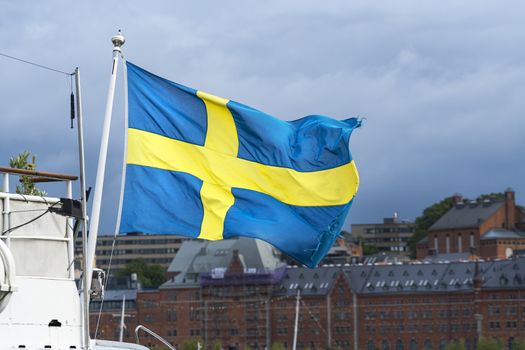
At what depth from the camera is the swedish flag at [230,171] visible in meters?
18.8

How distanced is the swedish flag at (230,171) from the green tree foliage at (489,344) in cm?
16075

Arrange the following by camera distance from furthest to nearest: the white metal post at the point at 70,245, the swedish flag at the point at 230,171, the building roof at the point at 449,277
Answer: the building roof at the point at 449,277 → the swedish flag at the point at 230,171 → the white metal post at the point at 70,245

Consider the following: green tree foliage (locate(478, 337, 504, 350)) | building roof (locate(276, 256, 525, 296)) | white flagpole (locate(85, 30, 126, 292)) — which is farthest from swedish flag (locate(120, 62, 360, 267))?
building roof (locate(276, 256, 525, 296))

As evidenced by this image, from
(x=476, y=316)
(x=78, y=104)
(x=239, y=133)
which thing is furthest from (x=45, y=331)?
(x=476, y=316)

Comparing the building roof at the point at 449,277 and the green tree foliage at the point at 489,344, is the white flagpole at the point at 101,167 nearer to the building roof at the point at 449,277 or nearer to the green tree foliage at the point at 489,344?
the green tree foliage at the point at 489,344

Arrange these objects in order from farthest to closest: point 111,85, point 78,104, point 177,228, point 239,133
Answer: point 239,133, point 177,228, point 111,85, point 78,104

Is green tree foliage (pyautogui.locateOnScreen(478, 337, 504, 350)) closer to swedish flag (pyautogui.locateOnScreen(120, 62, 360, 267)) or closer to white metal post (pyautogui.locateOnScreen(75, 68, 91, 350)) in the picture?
swedish flag (pyautogui.locateOnScreen(120, 62, 360, 267))

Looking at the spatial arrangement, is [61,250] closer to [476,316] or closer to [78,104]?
[78,104]

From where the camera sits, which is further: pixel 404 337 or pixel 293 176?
pixel 404 337

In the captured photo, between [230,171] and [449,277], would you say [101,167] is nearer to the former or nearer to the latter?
[230,171]

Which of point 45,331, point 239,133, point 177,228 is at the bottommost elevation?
point 45,331

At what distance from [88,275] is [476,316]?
17964 cm

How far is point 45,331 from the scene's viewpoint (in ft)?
53.1

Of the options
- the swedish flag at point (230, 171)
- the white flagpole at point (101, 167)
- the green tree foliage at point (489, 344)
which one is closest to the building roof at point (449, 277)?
the green tree foliage at point (489, 344)
